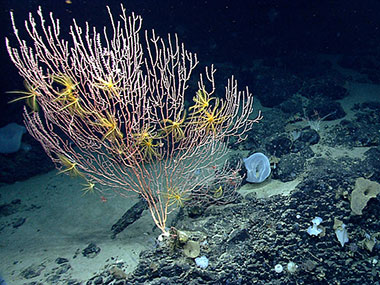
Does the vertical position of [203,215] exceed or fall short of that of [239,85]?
it falls short

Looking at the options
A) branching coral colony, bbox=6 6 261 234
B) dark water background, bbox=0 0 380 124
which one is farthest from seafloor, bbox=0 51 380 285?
dark water background, bbox=0 0 380 124

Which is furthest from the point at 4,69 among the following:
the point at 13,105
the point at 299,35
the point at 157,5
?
the point at 299,35

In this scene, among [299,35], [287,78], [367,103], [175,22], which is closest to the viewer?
[367,103]

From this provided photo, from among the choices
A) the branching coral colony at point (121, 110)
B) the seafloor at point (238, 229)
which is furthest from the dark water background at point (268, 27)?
the branching coral colony at point (121, 110)

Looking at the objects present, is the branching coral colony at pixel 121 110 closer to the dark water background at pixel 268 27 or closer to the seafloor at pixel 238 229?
the seafloor at pixel 238 229

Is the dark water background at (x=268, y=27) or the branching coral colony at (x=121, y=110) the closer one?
the branching coral colony at (x=121, y=110)

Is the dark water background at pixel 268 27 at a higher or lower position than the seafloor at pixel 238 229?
higher

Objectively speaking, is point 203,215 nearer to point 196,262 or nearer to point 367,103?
point 196,262

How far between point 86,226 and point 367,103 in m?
9.56

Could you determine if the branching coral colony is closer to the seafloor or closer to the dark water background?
the seafloor

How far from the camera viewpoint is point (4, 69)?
8.32 m

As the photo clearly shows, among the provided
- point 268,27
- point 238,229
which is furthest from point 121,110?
point 268,27

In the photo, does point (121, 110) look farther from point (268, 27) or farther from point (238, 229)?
point (268, 27)

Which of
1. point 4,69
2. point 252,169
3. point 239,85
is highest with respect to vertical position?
point 4,69
